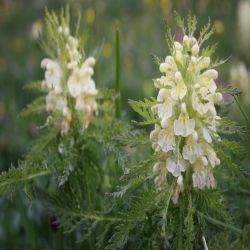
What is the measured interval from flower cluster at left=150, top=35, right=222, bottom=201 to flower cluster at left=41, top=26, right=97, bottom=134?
1.12 feet

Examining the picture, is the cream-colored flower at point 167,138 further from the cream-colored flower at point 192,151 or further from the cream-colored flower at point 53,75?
the cream-colored flower at point 53,75

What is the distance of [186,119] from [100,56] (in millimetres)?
3467

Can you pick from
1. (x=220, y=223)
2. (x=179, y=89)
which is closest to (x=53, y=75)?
(x=179, y=89)

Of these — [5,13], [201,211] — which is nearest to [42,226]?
[201,211]

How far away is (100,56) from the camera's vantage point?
479cm

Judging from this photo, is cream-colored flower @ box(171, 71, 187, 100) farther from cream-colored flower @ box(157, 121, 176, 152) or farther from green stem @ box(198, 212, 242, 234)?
green stem @ box(198, 212, 242, 234)

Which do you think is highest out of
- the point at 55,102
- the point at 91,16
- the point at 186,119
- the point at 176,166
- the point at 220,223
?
the point at 91,16

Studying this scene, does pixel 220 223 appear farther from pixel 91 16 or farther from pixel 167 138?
pixel 91 16

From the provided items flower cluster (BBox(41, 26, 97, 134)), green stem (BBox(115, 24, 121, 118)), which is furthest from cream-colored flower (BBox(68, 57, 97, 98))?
green stem (BBox(115, 24, 121, 118))

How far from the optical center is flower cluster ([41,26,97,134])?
67.6 inches

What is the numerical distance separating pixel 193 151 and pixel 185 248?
24 cm

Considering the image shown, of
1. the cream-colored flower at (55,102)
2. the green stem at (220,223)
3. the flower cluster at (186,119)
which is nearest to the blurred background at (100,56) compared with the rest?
the cream-colored flower at (55,102)

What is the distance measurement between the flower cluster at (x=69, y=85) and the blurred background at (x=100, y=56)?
0.11m

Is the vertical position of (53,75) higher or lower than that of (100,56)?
lower
